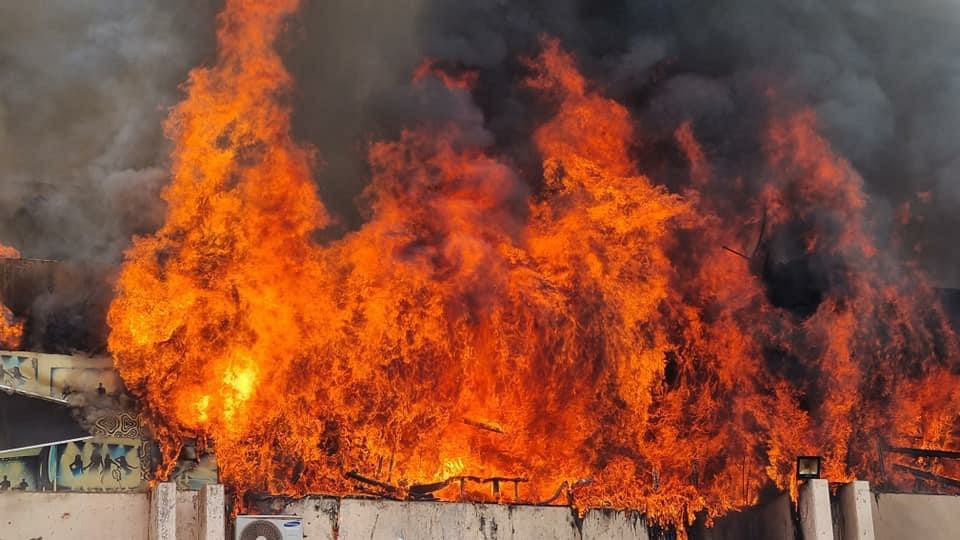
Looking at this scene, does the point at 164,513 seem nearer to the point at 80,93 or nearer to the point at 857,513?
the point at 80,93

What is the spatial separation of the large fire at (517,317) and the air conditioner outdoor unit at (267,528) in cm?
105

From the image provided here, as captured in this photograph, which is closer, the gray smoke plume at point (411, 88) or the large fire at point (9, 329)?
the large fire at point (9, 329)

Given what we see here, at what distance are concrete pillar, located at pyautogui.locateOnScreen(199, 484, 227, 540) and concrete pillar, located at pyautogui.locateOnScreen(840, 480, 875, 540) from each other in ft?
29.1

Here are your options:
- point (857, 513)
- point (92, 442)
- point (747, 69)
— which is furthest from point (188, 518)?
point (747, 69)

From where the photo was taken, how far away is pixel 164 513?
17.0 m

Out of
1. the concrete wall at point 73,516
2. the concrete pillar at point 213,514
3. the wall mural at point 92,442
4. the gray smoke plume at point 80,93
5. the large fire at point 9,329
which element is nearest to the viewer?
the concrete wall at point 73,516

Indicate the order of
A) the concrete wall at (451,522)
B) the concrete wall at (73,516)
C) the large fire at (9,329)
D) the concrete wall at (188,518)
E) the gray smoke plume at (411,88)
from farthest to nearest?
the gray smoke plume at (411,88) < the large fire at (9,329) < the concrete wall at (451,522) < the concrete wall at (188,518) < the concrete wall at (73,516)

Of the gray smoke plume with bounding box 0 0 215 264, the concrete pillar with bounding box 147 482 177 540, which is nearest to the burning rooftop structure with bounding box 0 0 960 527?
the gray smoke plume with bounding box 0 0 215 264

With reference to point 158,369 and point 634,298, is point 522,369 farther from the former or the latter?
point 158,369

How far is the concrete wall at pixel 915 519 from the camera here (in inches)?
790

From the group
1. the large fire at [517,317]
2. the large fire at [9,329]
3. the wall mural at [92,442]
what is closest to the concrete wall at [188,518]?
the large fire at [517,317]

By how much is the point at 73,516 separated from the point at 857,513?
1079 cm

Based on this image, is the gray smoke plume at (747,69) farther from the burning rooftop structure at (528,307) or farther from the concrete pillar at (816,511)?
the concrete pillar at (816,511)

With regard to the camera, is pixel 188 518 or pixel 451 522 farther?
pixel 451 522
